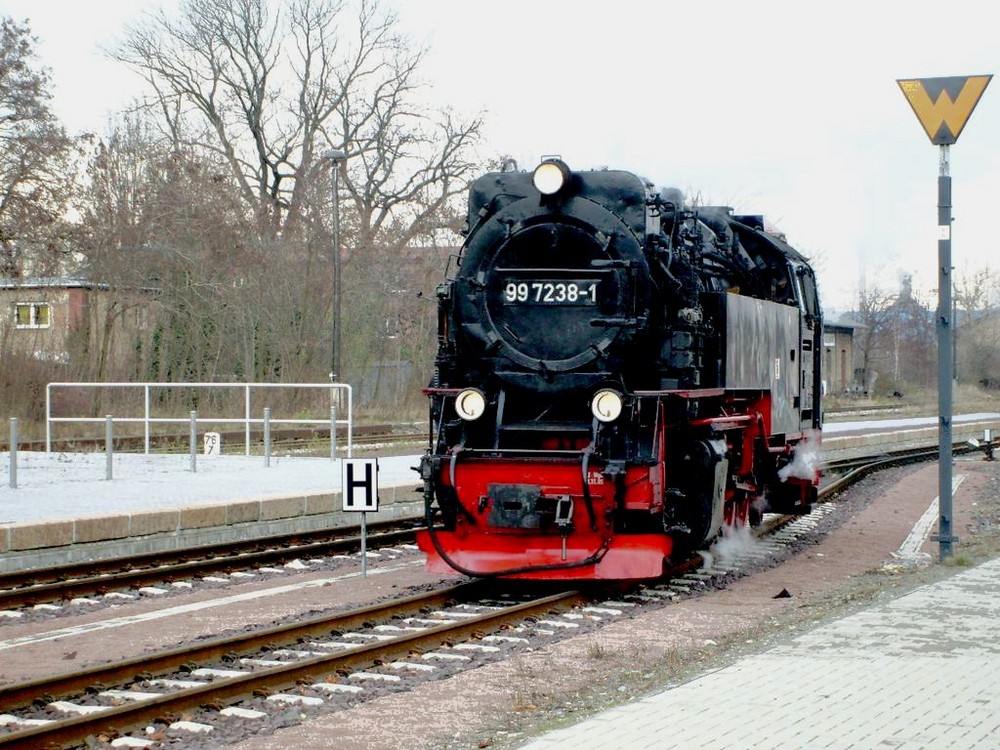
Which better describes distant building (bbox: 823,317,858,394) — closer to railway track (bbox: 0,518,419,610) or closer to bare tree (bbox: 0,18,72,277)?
bare tree (bbox: 0,18,72,277)

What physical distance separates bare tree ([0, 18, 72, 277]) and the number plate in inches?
945

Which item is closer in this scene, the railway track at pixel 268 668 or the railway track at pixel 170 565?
the railway track at pixel 268 668

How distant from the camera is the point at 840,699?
657 cm

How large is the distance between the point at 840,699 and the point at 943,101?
700 cm

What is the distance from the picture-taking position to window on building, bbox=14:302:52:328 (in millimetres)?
32475

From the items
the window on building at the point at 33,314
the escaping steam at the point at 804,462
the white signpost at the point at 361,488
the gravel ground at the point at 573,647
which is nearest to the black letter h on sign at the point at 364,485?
the white signpost at the point at 361,488

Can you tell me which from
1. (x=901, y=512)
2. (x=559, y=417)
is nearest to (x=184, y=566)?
(x=559, y=417)

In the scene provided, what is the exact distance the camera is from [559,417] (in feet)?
36.0

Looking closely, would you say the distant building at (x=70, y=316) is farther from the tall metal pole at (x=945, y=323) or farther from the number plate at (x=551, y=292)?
the tall metal pole at (x=945, y=323)

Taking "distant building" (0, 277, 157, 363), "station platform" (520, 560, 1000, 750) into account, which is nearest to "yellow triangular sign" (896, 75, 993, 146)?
"station platform" (520, 560, 1000, 750)

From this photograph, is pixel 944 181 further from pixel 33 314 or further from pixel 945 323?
pixel 33 314

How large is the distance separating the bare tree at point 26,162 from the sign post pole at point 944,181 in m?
25.1

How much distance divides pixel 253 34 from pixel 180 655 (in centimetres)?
4117

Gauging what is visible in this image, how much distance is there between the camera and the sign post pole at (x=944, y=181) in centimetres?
1174
